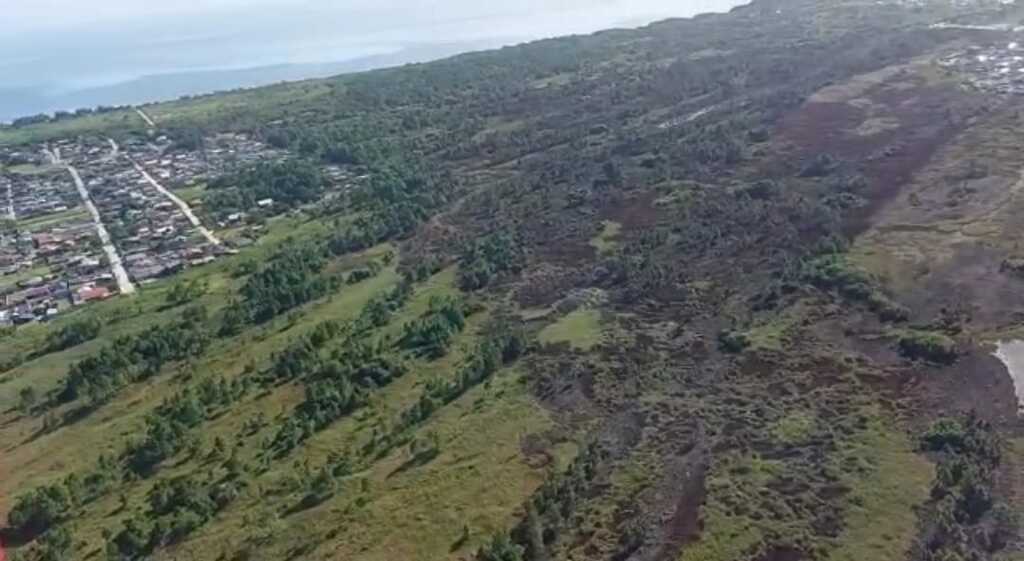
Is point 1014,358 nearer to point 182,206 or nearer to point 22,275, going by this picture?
point 22,275

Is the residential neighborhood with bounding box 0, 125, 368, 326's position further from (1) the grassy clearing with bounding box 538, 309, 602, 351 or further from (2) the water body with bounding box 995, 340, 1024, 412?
(2) the water body with bounding box 995, 340, 1024, 412

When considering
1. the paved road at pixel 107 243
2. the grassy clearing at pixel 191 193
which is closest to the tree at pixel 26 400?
the paved road at pixel 107 243

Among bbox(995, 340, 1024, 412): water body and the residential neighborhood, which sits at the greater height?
the residential neighborhood

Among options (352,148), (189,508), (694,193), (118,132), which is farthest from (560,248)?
(118,132)

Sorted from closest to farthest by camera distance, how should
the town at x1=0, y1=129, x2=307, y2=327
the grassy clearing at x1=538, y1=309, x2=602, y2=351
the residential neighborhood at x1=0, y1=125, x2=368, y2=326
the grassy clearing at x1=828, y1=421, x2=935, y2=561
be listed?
the grassy clearing at x1=828, y1=421, x2=935, y2=561 → the grassy clearing at x1=538, y1=309, x2=602, y2=351 → the town at x1=0, y1=129, x2=307, y2=327 → the residential neighborhood at x1=0, y1=125, x2=368, y2=326

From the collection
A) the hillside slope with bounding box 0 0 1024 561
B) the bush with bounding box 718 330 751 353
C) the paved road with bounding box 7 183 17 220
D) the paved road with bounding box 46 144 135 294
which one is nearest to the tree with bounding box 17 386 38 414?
the hillside slope with bounding box 0 0 1024 561

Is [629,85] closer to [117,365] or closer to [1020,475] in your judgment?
[117,365]

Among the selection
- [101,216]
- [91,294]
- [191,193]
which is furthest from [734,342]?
[191,193]
